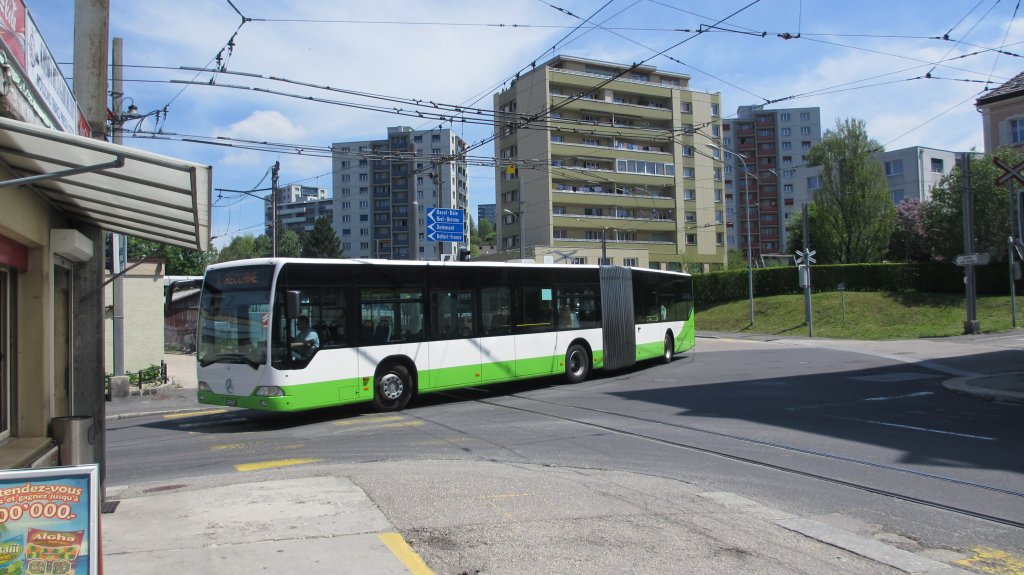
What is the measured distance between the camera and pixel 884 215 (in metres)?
53.7

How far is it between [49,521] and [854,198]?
5729cm

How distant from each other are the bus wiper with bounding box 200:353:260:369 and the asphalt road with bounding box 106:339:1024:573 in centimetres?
116

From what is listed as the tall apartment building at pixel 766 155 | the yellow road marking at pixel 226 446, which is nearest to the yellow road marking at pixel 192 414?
the yellow road marking at pixel 226 446

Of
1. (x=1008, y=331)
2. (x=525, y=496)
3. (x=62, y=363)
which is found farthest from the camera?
(x=1008, y=331)

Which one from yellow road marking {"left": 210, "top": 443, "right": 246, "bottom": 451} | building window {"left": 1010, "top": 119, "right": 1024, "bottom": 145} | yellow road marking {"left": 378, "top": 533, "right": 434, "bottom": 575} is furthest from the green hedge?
yellow road marking {"left": 378, "top": 533, "right": 434, "bottom": 575}

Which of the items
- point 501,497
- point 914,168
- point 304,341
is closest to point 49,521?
point 501,497

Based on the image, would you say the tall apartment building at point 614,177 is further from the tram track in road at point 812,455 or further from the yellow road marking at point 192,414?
the tram track in road at point 812,455

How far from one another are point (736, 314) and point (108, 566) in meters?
46.2

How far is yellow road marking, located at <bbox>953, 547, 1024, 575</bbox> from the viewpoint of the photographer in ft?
16.3

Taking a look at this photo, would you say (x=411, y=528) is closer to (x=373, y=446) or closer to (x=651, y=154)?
(x=373, y=446)

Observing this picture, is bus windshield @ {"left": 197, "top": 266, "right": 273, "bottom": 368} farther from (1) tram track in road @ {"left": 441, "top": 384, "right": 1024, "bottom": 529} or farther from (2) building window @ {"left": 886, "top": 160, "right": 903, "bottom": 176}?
(2) building window @ {"left": 886, "top": 160, "right": 903, "bottom": 176}

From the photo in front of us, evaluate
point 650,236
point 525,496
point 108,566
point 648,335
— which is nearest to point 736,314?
point 650,236

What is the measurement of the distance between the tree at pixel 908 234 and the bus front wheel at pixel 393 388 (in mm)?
50974

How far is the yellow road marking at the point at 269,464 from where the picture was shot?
28.6 ft
